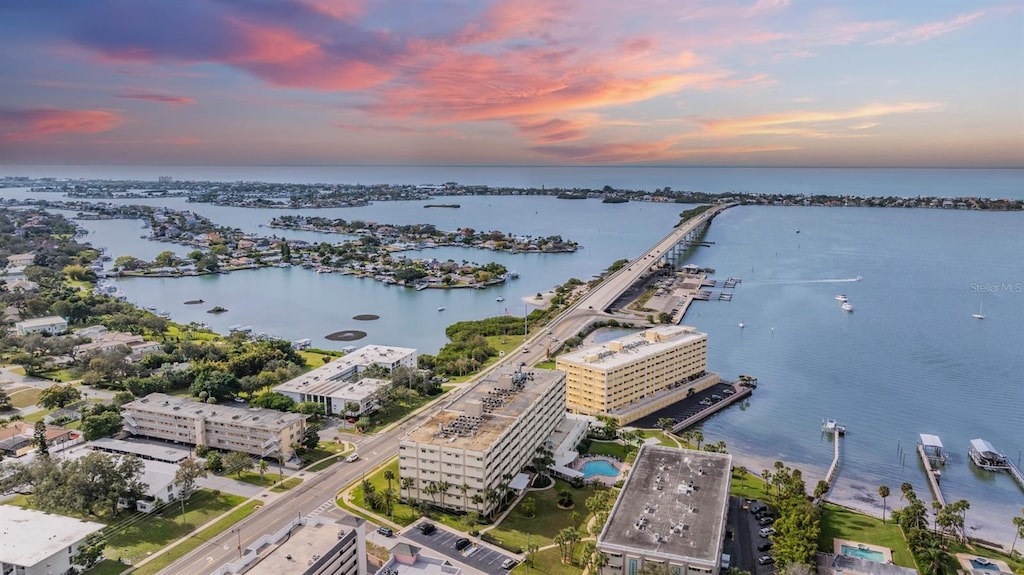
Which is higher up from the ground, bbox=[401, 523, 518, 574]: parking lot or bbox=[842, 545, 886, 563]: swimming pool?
bbox=[401, 523, 518, 574]: parking lot

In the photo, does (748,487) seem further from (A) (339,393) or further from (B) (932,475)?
(A) (339,393)

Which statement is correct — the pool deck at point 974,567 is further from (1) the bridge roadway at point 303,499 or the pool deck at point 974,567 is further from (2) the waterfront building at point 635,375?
(1) the bridge roadway at point 303,499

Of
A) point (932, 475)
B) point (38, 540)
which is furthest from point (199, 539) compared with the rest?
point (932, 475)

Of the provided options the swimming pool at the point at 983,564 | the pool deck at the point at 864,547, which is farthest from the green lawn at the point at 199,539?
the swimming pool at the point at 983,564

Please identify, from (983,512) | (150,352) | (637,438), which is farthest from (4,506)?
(983,512)

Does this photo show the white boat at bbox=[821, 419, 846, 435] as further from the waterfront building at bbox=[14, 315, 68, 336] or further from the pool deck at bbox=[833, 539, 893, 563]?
the waterfront building at bbox=[14, 315, 68, 336]

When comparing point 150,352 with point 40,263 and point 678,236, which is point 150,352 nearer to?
point 40,263

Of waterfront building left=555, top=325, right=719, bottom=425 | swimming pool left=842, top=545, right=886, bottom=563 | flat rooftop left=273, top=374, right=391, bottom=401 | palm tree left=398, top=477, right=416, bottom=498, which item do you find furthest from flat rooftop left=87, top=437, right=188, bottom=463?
swimming pool left=842, top=545, right=886, bottom=563
